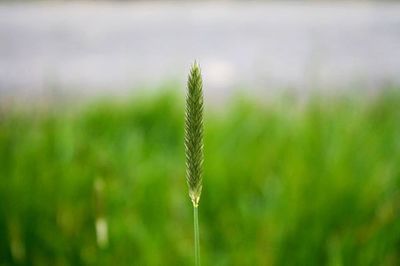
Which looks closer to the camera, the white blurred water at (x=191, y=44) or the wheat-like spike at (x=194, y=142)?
the wheat-like spike at (x=194, y=142)

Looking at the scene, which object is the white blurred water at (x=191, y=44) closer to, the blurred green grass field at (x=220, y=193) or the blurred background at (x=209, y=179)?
the blurred background at (x=209, y=179)

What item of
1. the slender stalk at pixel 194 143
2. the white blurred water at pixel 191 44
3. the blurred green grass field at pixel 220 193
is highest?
the slender stalk at pixel 194 143

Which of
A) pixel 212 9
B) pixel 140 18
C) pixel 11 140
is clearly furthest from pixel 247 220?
pixel 212 9

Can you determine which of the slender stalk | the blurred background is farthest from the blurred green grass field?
the slender stalk

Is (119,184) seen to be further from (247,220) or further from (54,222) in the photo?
(247,220)

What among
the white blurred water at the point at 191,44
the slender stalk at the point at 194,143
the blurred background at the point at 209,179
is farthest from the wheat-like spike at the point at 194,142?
the white blurred water at the point at 191,44

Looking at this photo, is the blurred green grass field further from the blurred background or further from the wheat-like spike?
the wheat-like spike
